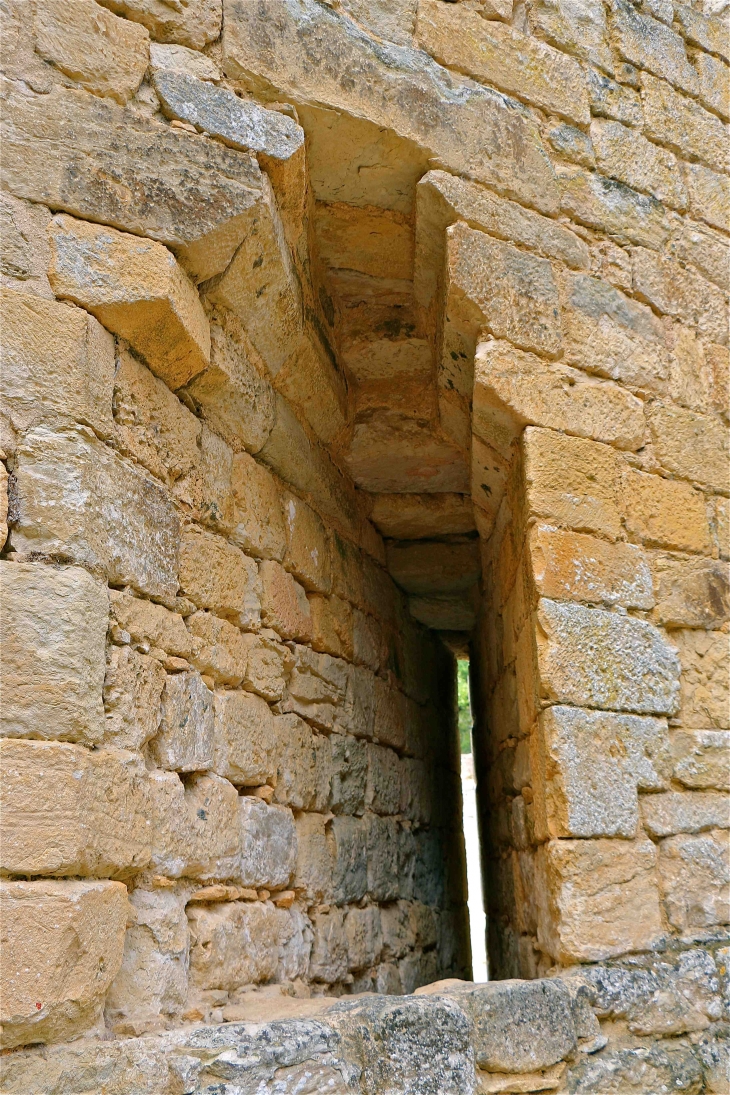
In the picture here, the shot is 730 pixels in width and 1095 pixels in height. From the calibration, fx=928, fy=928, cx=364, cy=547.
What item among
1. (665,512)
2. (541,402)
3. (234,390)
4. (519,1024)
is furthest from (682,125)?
(519,1024)

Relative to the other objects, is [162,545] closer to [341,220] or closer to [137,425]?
[137,425]

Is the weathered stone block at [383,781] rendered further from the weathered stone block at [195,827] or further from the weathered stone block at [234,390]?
the weathered stone block at [234,390]

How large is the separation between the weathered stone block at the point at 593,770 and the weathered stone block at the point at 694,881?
0.52 ft

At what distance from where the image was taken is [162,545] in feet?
7.86

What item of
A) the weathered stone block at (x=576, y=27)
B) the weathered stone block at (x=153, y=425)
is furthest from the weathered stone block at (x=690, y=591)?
the weathered stone block at (x=576, y=27)

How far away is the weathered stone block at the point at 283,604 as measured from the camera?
117 inches

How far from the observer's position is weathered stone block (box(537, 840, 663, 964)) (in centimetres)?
246

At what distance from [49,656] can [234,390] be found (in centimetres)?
113

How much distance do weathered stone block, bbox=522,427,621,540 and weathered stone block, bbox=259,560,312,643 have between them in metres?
0.86

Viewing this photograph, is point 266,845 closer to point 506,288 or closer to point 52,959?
point 52,959

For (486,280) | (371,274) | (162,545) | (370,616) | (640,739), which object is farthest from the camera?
(370,616)

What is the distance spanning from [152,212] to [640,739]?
197 centimetres

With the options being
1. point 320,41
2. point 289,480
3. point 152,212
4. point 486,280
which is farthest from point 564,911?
point 320,41

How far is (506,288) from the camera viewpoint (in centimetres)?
293
